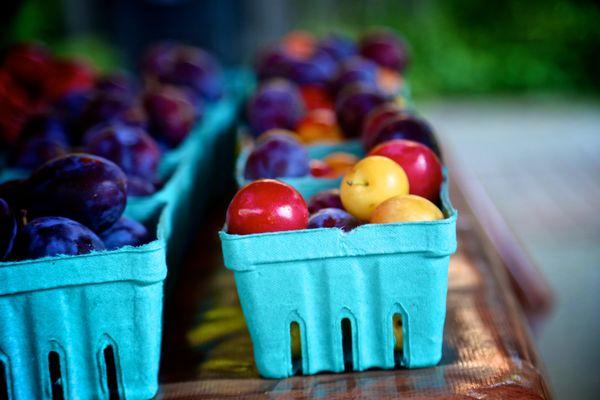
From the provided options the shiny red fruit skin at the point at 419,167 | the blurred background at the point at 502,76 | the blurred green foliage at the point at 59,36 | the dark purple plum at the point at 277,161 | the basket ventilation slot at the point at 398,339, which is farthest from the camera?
the blurred green foliage at the point at 59,36

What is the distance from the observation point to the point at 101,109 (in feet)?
5.49

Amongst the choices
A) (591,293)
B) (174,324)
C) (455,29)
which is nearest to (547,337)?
(591,293)

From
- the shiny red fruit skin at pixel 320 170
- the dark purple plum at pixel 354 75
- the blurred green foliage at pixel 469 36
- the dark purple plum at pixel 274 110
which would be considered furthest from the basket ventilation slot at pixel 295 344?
the blurred green foliage at pixel 469 36

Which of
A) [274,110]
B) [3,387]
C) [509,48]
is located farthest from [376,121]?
[509,48]

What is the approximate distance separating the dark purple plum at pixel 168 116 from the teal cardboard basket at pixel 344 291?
2.42ft

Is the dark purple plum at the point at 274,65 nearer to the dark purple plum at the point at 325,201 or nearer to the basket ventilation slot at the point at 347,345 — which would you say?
the dark purple plum at the point at 325,201

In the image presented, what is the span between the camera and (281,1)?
6684 millimetres

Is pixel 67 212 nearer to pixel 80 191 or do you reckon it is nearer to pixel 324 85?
pixel 80 191

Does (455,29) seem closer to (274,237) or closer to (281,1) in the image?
(281,1)

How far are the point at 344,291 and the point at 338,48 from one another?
1629 millimetres

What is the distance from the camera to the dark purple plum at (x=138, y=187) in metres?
1.29

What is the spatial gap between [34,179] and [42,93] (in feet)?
3.66

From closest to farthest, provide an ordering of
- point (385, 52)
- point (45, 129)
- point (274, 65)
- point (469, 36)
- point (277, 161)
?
point (277, 161) < point (45, 129) < point (274, 65) < point (385, 52) < point (469, 36)

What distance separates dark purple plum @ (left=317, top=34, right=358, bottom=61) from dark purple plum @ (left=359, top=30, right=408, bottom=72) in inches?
2.2
